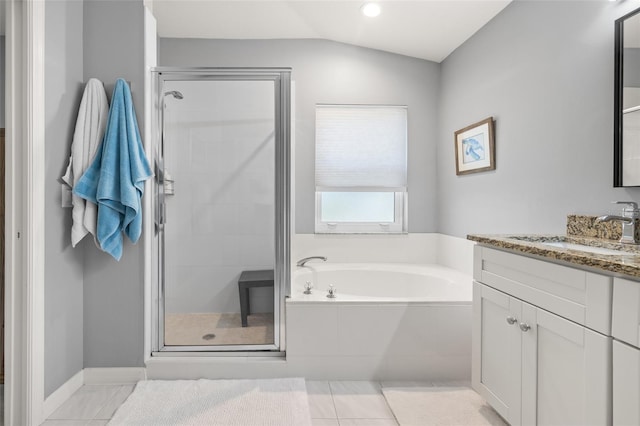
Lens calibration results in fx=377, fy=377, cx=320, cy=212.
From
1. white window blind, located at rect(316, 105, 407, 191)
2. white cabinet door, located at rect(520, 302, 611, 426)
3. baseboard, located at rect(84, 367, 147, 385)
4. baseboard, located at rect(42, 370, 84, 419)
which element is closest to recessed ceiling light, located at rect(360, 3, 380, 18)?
white window blind, located at rect(316, 105, 407, 191)

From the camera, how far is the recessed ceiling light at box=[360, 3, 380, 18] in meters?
2.62

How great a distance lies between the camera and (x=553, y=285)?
1.32 metres

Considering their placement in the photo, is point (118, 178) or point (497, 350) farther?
point (118, 178)

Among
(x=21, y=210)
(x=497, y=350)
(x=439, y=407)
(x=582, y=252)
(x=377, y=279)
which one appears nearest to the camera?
(x=582, y=252)

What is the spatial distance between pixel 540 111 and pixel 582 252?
1170 millimetres

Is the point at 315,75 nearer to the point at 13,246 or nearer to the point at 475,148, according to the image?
the point at 475,148

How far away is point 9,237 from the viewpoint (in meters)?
1.70

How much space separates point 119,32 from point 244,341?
193 cm

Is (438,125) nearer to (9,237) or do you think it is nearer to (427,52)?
(427,52)

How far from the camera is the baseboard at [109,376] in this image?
2.15 m

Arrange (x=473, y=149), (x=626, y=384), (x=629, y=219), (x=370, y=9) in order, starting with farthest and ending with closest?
(x=473, y=149)
(x=370, y=9)
(x=629, y=219)
(x=626, y=384)

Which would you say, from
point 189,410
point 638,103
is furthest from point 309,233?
point 638,103

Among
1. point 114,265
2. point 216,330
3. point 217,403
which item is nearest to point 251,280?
point 216,330

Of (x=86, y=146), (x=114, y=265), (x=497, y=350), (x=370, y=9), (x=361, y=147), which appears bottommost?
(x=497, y=350)
